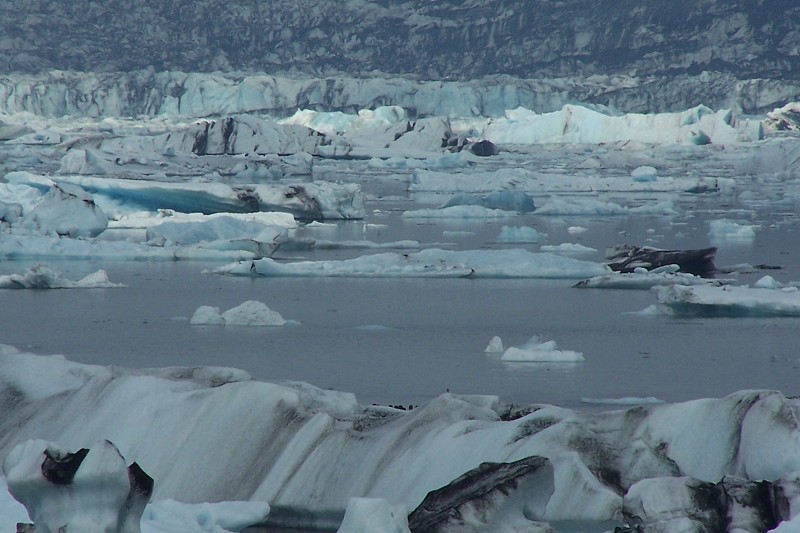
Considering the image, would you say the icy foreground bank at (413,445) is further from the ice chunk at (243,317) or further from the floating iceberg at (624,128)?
the floating iceberg at (624,128)

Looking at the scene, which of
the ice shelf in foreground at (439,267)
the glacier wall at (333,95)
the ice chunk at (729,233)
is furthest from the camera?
the glacier wall at (333,95)

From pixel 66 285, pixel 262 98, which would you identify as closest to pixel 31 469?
pixel 66 285

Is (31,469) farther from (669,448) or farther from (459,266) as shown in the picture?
(459,266)

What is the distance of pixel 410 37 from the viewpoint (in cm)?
4778

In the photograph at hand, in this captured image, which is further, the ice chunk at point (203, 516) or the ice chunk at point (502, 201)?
the ice chunk at point (502, 201)

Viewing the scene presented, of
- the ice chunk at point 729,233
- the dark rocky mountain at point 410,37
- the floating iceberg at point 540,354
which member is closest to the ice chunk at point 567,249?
the ice chunk at point 729,233

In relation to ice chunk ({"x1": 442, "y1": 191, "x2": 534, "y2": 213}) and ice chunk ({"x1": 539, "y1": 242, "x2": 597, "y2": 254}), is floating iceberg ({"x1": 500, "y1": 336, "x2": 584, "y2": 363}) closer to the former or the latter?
ice chunk ({"x1": 539, "y1": 242, "x2": 597, "y2": 254})

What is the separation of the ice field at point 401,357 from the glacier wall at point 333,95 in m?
21.0

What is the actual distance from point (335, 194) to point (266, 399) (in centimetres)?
916

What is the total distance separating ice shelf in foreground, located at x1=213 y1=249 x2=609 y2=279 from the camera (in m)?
7.62

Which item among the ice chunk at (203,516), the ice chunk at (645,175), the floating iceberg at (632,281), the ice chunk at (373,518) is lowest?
the ice chunk at (645,175)

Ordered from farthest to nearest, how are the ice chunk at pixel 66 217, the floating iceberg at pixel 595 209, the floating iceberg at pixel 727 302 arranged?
the floating iceberg at pixel 595 209, the ice chunk at pixel 66 217, the floating iceberg at pixel 727 302

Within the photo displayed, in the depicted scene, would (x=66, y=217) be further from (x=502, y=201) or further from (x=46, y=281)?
(x=502, y=201)

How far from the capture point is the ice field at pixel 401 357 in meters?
2.67
